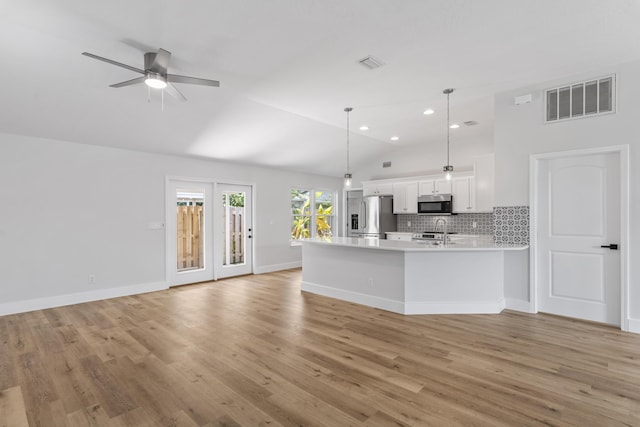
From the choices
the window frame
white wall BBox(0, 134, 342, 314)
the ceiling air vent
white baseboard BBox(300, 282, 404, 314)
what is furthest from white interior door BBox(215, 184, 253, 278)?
the ceiling air vent

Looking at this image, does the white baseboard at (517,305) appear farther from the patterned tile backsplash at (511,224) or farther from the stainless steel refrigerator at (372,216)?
the stainless steel refrigerator at (372,216)

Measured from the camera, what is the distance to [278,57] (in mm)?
3336

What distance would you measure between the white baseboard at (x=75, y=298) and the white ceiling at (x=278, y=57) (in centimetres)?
237

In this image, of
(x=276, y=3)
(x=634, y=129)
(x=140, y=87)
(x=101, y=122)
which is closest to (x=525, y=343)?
(x=634, y=129)

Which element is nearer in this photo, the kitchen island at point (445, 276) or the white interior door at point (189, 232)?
the kitchen island at point (445, 276)

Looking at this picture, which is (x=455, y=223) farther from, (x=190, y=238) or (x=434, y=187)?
(x=190, y=238)

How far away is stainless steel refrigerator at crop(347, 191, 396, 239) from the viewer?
Answer: 7660 millimetres

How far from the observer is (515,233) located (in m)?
4.43

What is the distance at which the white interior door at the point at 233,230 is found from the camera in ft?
22.0

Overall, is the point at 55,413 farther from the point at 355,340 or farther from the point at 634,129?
the point at 634,129

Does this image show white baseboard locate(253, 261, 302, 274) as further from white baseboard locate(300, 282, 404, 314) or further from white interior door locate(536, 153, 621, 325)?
white interior door locate(536, 153, 621, 325)

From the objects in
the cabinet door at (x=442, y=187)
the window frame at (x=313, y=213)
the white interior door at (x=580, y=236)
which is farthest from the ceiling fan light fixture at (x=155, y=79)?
the cabinet door at (x=442, y=187)

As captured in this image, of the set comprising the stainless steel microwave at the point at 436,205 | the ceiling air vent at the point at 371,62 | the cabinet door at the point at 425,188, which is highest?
the ceiling air vent at the point at 371,62

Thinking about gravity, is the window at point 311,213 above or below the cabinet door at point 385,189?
below
